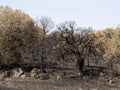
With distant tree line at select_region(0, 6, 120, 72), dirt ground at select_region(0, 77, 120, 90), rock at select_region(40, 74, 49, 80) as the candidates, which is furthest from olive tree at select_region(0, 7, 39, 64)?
dirt ground at select_region(0, 77, 120, 90)

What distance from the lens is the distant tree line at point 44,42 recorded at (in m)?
77.9

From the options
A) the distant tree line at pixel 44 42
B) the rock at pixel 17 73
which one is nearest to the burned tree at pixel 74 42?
the distant tree line at pixel 44 42

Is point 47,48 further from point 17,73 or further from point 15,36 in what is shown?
point 17,73

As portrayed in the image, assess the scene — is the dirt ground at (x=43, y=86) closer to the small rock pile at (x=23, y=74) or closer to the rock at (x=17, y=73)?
the small rock pile at (x=23, y=74)

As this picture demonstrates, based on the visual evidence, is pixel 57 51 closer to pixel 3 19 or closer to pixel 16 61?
pixel 16 61

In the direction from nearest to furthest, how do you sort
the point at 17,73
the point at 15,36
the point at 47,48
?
the point at 17,73, the point at 15,36, the point at 47,48

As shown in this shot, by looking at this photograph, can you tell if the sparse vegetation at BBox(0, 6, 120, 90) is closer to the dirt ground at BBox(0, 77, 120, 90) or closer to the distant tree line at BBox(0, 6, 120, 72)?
the distant tree line at BBox(0, 6, 120, 72)

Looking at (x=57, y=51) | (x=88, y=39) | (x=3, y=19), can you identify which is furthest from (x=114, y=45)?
(x=3, y=19)

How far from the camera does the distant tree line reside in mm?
77875

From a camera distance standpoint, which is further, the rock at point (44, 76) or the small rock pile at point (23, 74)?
the rock at point (44, 76)

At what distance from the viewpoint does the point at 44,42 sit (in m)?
92.8

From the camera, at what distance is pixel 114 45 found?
88.6 metres

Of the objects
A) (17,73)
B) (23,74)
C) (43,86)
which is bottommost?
(43,86)

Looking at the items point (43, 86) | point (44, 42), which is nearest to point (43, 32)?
point (44, 42)
